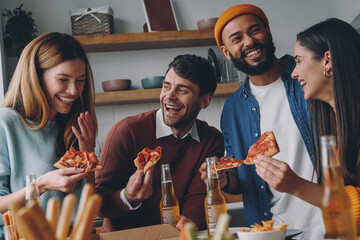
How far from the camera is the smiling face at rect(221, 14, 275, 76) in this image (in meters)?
2.18

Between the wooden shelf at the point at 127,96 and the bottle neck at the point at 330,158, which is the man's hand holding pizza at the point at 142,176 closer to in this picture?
the bottle neck at the point at 330,158

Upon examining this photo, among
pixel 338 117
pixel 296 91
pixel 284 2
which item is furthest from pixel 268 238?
pixel 284 2

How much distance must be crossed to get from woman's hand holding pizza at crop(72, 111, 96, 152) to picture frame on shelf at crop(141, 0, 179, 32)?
2.25m

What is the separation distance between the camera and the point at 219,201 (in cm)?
140

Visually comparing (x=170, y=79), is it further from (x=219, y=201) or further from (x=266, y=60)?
(x=219, y=201)

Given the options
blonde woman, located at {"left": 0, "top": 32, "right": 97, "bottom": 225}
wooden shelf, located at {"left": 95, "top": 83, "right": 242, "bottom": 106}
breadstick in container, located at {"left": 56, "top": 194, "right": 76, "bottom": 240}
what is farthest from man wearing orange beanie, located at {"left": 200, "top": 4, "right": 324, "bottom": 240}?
wooden shelf, located at {"left": 95, "top": 83, "right": 242, "bottom": 106}

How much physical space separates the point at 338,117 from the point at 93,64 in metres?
2.95

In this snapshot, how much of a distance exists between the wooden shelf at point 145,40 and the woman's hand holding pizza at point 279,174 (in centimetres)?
266

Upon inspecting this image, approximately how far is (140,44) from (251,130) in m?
2.09

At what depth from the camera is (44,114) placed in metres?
1.84

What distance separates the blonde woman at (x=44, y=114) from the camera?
1.73 metres

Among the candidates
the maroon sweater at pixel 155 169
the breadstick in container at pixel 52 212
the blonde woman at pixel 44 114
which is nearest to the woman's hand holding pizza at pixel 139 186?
the maroon sweater at pixel 155 169

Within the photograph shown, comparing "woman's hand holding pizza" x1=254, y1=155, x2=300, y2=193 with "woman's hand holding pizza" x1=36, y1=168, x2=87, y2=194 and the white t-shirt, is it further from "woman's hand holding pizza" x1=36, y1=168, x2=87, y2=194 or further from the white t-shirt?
"woman's hand holding pizza" x1=36, y1=168, x2=87, y2=194

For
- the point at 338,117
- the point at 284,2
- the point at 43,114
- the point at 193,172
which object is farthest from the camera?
the point at 284,2
